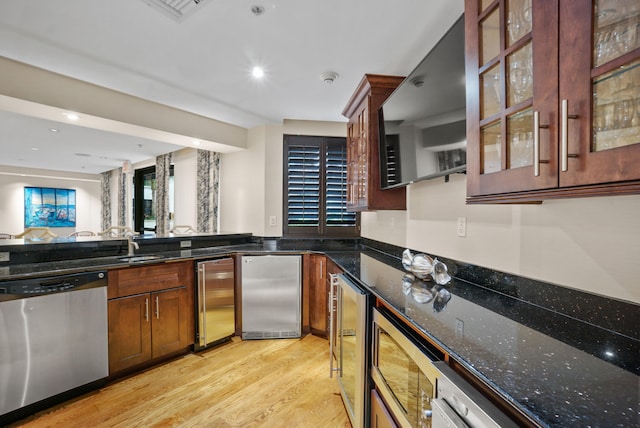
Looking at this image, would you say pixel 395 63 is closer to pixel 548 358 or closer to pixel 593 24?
pixel 593 24

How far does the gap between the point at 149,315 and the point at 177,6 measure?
2252 mm

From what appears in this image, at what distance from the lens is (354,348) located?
160cm

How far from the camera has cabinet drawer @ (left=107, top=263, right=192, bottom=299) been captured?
2141mm

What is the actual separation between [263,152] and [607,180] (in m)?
3.38

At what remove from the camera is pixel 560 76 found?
0.72m

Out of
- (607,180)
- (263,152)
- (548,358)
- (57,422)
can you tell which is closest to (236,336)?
(57,422)

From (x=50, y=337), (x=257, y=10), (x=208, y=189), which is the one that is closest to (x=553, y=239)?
(x=257, y=10)

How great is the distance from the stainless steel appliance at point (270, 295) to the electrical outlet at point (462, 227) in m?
1.69

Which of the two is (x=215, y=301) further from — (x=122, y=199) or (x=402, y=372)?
(x=122, y=199)

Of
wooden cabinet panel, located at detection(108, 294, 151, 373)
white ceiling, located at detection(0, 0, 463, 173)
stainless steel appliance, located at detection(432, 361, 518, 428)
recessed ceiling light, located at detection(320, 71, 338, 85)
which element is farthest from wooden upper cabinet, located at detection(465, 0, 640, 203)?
wooden cabinet panel, located at detection(108, 294, 151, 373)

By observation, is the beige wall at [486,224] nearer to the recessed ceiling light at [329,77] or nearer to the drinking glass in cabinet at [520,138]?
the drinking glass in cabinet at [520,138]

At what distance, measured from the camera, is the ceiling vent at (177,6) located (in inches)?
60.7

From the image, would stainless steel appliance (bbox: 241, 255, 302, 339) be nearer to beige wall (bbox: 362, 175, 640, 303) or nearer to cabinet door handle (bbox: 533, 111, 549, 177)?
beige wall (bbox: 362, 175, 640, 303)

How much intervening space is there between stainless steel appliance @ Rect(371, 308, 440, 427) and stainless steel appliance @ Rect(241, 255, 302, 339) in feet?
5.28
